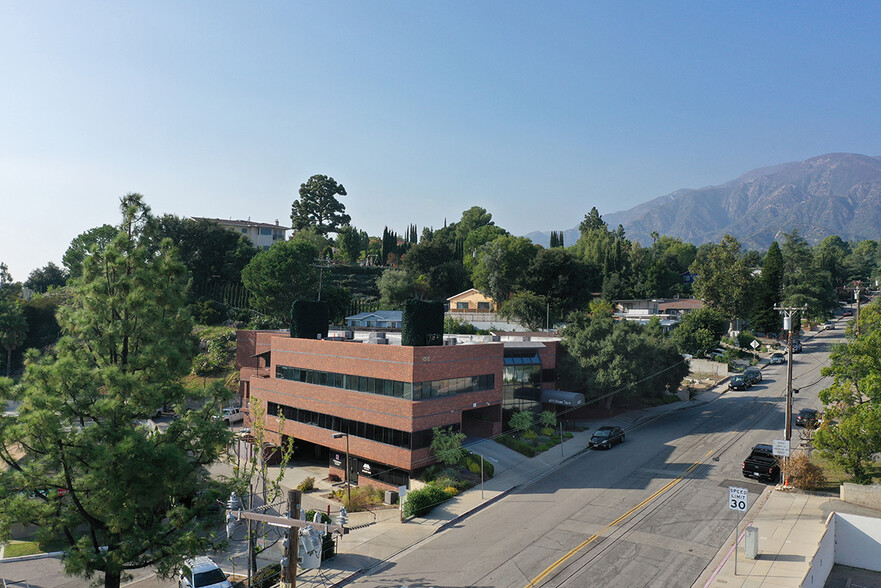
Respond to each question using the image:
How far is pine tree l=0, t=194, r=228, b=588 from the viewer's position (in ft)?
53.2

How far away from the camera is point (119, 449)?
52.3 ft

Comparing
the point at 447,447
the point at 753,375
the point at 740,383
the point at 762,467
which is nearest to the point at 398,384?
the point at 447,447

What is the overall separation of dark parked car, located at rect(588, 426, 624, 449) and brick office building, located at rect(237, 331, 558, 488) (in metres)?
5.77

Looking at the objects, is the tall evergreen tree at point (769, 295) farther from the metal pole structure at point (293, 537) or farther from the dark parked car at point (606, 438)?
the metal pole structure at point (293, 537)

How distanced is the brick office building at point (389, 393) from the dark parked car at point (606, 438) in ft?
18.9

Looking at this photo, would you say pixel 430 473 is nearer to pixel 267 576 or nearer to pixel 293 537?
pixel 267 576

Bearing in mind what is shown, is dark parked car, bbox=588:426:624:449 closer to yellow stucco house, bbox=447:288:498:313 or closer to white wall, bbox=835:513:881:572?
white wall, bbox=835:513:881:572

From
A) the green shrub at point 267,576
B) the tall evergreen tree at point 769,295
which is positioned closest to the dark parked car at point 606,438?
the green shrub at point 267,576

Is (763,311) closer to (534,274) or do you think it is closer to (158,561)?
(534,274)

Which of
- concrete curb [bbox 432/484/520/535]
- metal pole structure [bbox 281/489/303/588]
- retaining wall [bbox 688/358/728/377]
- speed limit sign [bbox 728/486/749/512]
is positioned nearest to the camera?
metal pole structure [bbox 281/489/303/588]

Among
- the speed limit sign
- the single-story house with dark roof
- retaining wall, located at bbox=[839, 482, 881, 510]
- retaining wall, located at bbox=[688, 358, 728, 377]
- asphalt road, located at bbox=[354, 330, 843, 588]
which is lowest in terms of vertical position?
asphalt road, located at bbox=[354, 330, 843, 588]

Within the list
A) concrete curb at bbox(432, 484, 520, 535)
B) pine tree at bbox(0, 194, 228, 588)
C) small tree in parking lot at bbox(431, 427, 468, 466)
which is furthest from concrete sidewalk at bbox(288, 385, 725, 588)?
pine tree at bbox(0, 194, 228, 588)

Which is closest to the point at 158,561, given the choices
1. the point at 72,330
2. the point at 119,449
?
the point at 119,449

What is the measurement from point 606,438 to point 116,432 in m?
32.2
